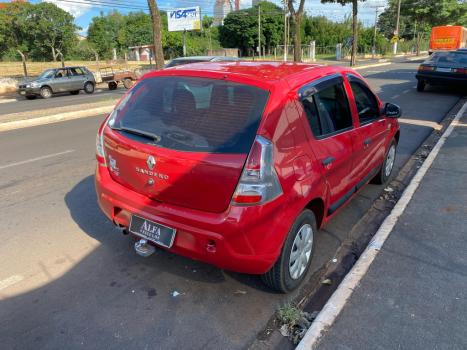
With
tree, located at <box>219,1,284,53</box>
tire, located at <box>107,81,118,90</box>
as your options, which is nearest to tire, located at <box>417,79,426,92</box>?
tire, located at <box>107,81,118,90</box>

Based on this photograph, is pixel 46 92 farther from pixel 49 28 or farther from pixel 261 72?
pixel 49 28

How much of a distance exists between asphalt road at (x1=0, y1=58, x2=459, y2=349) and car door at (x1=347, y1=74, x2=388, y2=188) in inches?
23.3

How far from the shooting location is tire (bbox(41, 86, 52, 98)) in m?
20.8

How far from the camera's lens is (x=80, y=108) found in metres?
13.4

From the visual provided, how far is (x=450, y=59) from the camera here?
14164 millimetres

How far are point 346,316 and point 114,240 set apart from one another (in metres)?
2.28

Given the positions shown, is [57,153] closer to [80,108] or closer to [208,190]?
[208,190]

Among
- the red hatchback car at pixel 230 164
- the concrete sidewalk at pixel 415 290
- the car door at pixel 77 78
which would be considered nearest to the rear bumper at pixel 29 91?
the car door at pixel 77 78

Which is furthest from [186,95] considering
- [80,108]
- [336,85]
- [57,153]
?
[80,108]

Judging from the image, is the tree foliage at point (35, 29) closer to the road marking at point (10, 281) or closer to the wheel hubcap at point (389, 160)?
the wheel hubcap at point (389, 160)

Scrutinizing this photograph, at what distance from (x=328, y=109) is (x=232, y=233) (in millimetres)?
1526

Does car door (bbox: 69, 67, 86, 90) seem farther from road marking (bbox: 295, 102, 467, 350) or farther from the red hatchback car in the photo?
road marking (bbox: 295, 102, 467, 350)

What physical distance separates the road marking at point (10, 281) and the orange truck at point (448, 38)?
43.5m

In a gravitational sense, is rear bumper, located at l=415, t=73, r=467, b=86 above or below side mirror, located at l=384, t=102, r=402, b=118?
below
